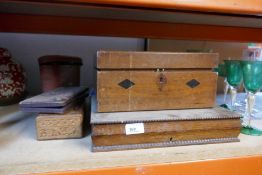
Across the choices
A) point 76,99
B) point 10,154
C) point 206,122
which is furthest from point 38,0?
point 206,122

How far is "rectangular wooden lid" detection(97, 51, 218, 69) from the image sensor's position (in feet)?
1.31

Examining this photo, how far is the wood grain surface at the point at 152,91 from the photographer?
16.3 inches

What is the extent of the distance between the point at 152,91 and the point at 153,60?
0.21ft

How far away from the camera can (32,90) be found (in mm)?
876

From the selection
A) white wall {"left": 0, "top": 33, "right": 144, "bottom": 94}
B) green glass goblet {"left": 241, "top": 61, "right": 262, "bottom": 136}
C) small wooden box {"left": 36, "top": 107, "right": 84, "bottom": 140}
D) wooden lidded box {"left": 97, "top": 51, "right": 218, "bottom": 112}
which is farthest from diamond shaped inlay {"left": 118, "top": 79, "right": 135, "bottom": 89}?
white wall {"left": 0, "top": 33, "right": 144, "bottom": 94}

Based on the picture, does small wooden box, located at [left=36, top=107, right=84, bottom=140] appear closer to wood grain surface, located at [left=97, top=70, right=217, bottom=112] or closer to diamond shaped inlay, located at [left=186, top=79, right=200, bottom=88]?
wood grain surface, located at [left=97, top=70, right=217, bottom=112]

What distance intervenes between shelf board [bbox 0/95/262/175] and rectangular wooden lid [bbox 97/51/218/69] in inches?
6.3

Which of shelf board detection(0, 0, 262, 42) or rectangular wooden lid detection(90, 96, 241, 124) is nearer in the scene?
rectangular wooden lid detection(90, 96, 241, 124)

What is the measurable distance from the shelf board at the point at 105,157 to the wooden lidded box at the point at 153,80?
9cm

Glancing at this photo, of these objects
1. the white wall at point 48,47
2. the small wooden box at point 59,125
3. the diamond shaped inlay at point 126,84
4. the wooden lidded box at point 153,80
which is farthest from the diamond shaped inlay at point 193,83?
the white wall at point 48,47

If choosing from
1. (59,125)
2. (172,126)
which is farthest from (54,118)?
(172,126)

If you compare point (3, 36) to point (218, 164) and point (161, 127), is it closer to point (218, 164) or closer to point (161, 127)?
point (161, 127)

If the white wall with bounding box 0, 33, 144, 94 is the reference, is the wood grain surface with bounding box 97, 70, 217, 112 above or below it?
below

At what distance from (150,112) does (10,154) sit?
10.4 inches
